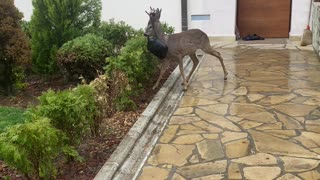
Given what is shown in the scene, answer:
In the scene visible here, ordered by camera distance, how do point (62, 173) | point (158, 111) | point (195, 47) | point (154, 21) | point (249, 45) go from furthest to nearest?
point (249, 45)
point (195, 47)
point (154, 21)
point (158, 111)
point (62, 173)

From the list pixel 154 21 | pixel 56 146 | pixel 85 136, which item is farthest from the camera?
pixel 154 21

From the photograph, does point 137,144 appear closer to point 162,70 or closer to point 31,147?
point 31,147

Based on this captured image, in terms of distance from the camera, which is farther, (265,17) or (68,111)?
(265,17)

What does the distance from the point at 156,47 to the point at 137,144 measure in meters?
1.95

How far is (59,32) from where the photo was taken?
697cm

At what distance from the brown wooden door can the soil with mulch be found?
14.8 feet

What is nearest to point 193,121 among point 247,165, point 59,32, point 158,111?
point 158,111

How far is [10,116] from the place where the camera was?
5203mm

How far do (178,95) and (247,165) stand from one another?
94.7 inches

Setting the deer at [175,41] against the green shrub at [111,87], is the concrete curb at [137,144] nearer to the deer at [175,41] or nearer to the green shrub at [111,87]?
the green shrub at [111,87]

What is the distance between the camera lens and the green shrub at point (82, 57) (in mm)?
6148

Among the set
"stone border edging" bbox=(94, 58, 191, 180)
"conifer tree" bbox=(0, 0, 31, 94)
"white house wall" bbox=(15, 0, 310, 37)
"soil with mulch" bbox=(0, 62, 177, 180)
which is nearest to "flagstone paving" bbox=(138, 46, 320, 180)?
"stone border edging" bbox=(94, 58, 191, 180)

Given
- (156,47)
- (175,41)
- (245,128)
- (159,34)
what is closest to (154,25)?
(159,34)

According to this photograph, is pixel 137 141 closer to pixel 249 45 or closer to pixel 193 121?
pixel 193 121
